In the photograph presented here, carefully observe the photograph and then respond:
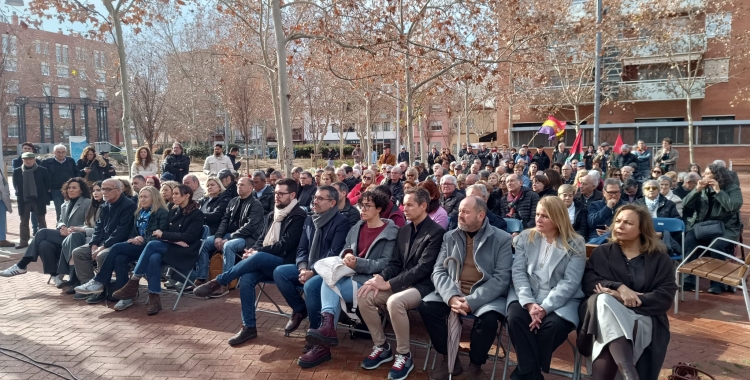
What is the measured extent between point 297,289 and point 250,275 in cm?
49

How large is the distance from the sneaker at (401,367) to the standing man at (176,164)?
794cm

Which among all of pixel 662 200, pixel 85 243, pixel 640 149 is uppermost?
pixel 640 149

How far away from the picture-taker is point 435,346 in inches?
158

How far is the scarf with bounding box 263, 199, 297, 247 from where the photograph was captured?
213 inches

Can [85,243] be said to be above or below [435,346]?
above

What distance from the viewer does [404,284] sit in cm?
425

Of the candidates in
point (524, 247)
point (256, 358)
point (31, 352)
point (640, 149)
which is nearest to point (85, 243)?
point (31, 352)

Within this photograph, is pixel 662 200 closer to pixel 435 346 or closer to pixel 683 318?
pixel 683 318

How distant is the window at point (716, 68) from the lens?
26938 mm

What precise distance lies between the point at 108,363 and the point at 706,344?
542 centimetres

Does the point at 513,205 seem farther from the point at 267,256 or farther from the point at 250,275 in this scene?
the point at 250,275

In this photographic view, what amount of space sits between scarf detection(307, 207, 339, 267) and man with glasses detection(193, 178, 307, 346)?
35cm

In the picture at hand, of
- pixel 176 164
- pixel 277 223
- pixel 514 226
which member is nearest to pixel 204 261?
pixel 277 223

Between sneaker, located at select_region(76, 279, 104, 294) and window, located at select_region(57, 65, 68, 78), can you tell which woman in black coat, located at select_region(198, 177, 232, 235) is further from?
window, located at select_region(57, 65, 68, 78)
